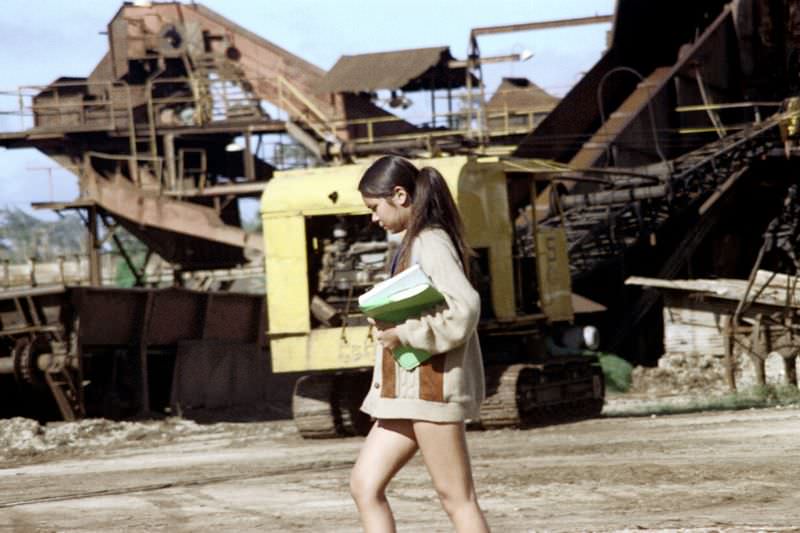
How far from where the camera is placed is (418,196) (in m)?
6.32

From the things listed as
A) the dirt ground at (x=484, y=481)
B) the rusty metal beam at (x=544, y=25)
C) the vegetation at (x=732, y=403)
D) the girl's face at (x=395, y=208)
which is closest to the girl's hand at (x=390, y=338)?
the girl's face at (x=395, y=208)

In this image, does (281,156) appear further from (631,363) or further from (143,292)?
(143,292)

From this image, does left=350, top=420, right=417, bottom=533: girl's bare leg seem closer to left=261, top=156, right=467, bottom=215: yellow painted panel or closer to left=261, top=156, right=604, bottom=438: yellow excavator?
left=261, top=156, right=604, bottom=438: yellow excavator

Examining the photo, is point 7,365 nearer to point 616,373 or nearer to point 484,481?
point 484,481

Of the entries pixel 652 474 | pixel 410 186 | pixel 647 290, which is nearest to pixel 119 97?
pixel 647 290

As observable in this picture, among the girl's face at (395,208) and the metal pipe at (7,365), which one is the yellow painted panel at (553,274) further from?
the girl's face at (395,208)

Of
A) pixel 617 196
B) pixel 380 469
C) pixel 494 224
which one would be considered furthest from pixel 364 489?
pixel 617 196

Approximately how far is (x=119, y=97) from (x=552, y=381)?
26.7 metres

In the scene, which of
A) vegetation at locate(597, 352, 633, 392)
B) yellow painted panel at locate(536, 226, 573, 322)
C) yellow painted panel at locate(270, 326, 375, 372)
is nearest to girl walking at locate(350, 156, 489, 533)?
yellow painted panel at locate(270, 326, 375, 372)

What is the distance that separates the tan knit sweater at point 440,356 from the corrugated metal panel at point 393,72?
3730cm

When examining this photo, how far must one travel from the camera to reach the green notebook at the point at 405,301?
19.9 ft

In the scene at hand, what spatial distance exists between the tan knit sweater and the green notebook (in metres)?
0.04

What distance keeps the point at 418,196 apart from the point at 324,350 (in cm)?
1235

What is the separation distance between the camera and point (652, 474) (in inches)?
461
